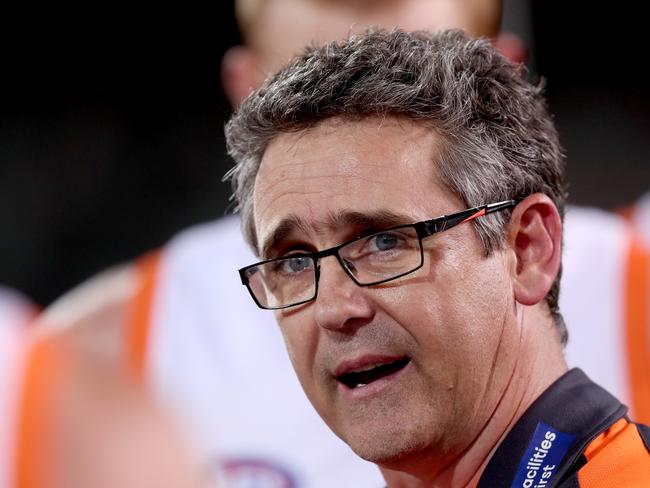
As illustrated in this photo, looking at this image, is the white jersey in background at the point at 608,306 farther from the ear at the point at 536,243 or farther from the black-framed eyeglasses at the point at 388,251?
the black-framed eyeglasses at the point at 388,251

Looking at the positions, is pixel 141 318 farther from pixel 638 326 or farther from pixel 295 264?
pixel 295 264

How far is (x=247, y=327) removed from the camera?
2.70 meters

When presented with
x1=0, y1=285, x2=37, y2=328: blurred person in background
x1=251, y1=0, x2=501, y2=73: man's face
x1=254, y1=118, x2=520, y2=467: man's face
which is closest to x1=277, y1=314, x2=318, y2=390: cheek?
x1=254, y1=118, x2=520, y2=467: man's face

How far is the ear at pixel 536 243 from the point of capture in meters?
1.50

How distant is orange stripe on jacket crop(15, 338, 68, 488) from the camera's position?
2742mm

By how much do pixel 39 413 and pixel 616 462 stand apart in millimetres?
1820

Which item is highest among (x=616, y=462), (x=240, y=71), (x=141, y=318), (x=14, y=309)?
(x=240, y=71)

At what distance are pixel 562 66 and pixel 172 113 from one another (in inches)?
43.1

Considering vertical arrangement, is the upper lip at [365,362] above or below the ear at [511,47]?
below

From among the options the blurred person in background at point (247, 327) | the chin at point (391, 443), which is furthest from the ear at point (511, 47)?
the chin at point (391, 443)

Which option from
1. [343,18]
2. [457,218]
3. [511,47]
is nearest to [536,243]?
[457,218]

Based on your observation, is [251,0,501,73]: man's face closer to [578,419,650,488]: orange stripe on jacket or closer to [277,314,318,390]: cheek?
[277,314,318,390]: cheek

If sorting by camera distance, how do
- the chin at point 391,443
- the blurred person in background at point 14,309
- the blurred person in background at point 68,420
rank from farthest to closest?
the blurred person in background at point 14,309, the blurred person in background at point 68,420, the chin at point 391,443

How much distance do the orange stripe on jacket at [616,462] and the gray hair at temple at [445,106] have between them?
0.90 ft
